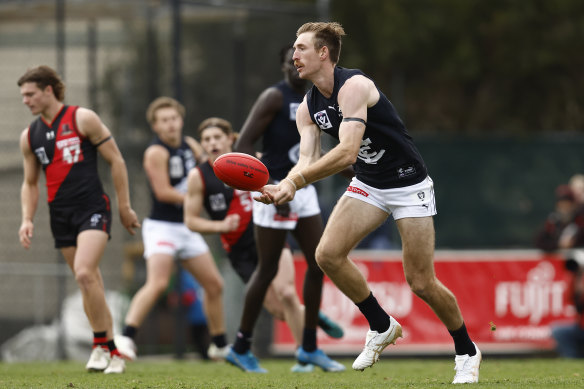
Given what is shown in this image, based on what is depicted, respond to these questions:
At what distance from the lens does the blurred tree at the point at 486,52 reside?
22.7m

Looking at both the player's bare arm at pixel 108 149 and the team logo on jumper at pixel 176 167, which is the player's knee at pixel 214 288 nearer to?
the team logo on jumper at pixel 176 167

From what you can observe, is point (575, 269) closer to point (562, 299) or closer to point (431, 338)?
point (562, 299)

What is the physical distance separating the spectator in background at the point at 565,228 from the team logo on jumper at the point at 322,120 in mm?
7086

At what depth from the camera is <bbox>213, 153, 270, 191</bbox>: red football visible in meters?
6.72

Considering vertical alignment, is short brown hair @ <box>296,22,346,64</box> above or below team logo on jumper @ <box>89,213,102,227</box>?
above

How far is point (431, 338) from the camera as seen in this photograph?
1362cm

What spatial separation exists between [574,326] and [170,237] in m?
5.16

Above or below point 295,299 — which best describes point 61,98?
above

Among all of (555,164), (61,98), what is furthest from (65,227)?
(555,164)

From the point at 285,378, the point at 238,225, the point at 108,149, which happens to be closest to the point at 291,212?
the point at 238,225

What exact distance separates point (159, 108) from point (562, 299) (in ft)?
19.1

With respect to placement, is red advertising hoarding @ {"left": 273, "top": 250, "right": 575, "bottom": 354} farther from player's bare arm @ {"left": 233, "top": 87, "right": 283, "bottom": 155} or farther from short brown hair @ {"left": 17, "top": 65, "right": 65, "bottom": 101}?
short brown hair @ {"left": 17, "top": 65, "right": 65, "bottom": 101}

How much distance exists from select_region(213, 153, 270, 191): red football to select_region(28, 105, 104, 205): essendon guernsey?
233 cm

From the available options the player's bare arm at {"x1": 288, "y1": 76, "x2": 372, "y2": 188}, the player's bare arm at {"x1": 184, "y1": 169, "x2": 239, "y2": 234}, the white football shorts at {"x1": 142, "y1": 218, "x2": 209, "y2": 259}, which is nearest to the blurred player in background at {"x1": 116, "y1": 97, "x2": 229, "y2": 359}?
the white football shorts at {"x1": 142, "y1": 218, "x2": 209, "y2": 259}
